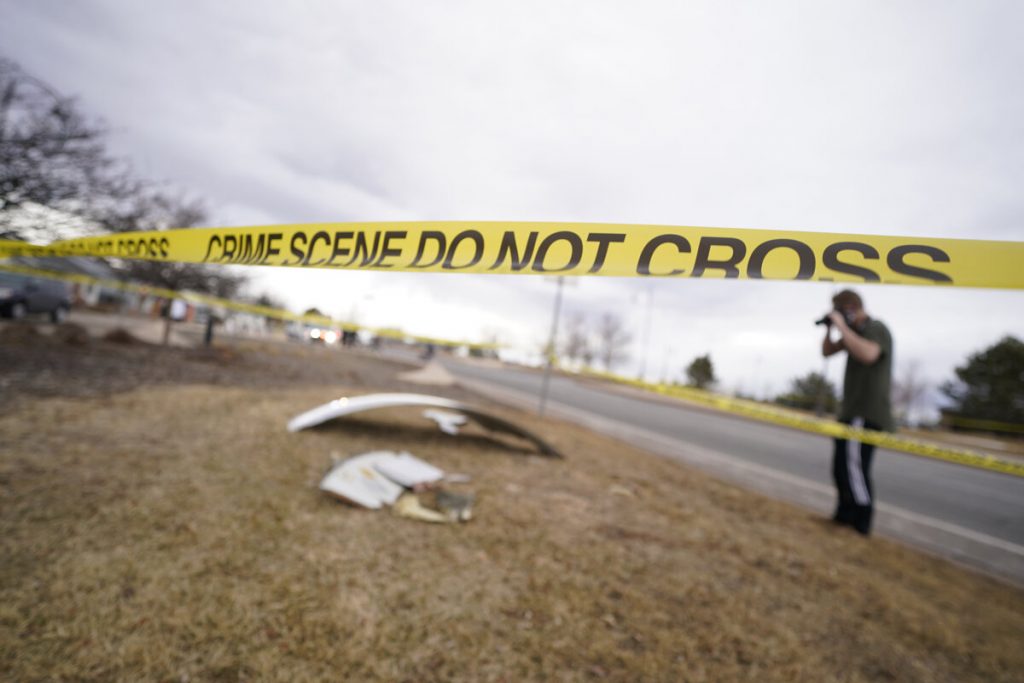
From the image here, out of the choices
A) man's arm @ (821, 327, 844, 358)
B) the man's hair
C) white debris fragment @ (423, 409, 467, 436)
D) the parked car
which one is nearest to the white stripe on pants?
man's arm @ (821, 327, 844, 358)

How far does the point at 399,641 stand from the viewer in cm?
192

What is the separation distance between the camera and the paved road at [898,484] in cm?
510

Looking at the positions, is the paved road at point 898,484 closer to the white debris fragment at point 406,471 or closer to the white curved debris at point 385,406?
the white curved debris at point 385,406

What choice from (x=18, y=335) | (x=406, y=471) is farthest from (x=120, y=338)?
(x=406, y=471)

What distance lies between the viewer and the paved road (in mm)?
5099

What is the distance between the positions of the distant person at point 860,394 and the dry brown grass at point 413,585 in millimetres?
449

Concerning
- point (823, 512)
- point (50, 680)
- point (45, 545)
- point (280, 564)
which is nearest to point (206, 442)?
point (45, 545)

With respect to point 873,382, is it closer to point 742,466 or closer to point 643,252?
point 643,252

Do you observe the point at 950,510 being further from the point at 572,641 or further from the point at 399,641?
the point at 399,641

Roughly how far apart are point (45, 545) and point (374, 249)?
2.43m

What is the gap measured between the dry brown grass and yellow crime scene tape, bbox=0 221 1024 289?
1.69m

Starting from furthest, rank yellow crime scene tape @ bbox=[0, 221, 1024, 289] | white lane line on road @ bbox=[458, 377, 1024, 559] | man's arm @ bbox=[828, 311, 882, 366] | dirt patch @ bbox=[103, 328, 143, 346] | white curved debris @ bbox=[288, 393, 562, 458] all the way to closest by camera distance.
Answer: dirt patch @ bbox=[103, 328, 143, 346], white lane line on road @ bbox=[458, 377, 1024, 559], white curved debris @ bbox=[288, 393, 562, 458], man's arm @ bbox=[828, 311, 882, 366], yellow crime scene tape @ bbox=[0, 221, 1024, 289]

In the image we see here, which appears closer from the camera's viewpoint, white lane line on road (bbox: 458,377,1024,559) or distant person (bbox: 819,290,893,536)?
distant person (bbox: 819,290,893,536)

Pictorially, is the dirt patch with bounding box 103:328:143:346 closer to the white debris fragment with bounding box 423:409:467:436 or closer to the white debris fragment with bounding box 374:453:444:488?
the white debris fragment with bounding box 423:409:467:436
